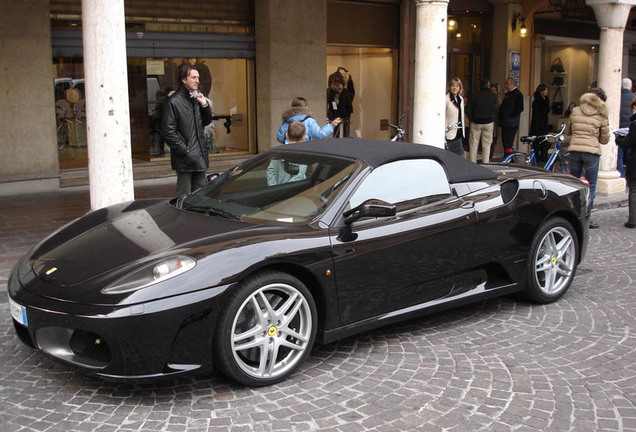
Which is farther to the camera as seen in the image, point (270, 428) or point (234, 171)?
point (234, 171)

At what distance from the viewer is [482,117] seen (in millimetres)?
14508

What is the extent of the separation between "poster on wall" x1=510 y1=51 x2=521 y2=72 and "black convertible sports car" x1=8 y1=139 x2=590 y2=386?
12.2m

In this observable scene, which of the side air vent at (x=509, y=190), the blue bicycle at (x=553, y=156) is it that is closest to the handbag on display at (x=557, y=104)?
the blue bicycle at (x=553, y=156)

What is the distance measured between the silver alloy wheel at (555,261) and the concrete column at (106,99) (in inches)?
159

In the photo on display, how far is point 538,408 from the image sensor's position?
4312mm

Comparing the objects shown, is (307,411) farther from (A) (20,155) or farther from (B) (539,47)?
(B) (539,47)

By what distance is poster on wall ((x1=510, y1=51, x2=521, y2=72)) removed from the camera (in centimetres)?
1800

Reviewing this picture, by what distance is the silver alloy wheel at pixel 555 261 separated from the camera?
248 inches

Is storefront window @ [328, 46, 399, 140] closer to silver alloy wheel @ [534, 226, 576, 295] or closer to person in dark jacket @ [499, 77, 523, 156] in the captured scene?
person in dark jacket @ [499, 77, 523, 156]

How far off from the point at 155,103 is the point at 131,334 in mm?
9721

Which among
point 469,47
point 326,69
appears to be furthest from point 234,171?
point 469,47

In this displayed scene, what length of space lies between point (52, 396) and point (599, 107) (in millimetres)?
8271

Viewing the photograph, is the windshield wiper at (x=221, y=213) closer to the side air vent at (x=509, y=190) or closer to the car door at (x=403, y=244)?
the car door at (x=403, y=244)

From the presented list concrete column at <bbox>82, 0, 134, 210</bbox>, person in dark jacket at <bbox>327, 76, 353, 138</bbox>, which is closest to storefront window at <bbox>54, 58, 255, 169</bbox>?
person in dark jacket at <bbox>327, 76, 353, 138</bbox>
